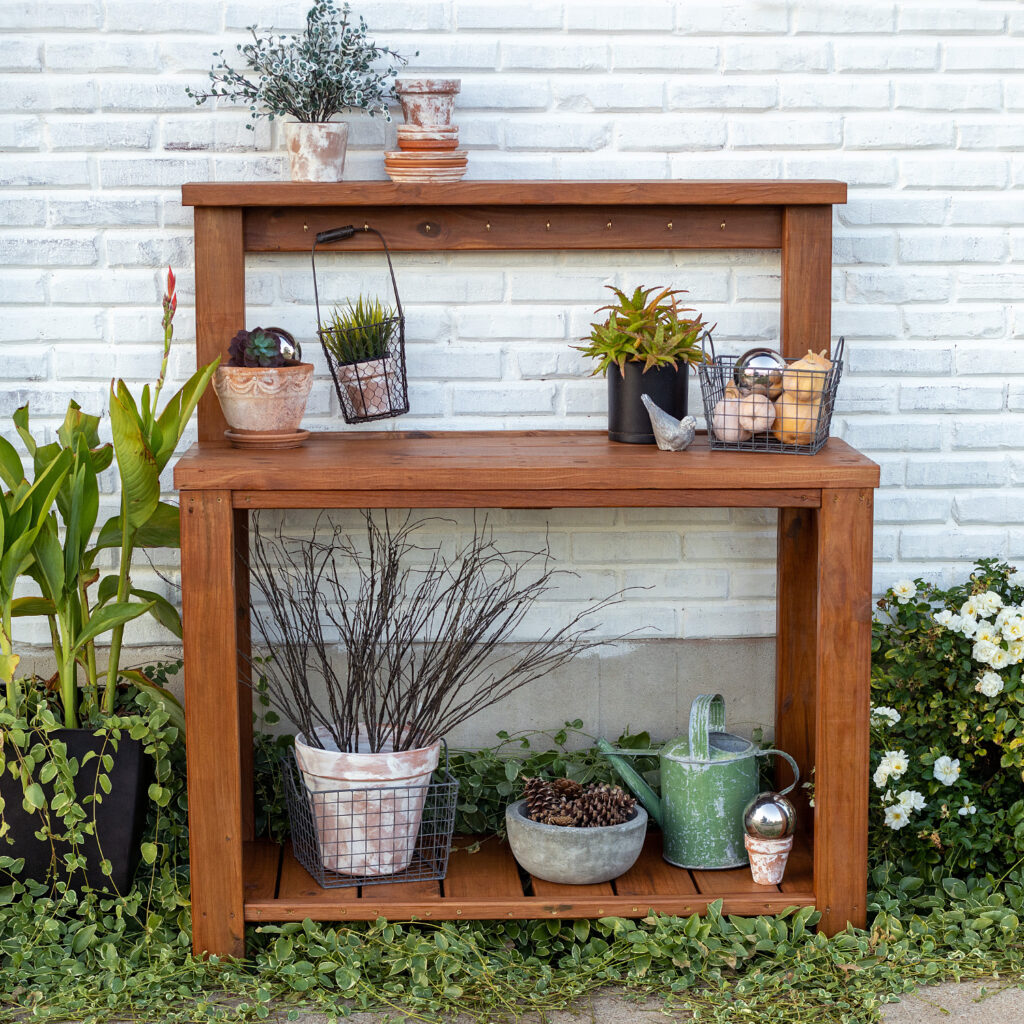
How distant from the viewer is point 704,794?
8.18 ft

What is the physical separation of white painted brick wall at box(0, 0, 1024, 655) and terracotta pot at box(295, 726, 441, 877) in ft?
2.02

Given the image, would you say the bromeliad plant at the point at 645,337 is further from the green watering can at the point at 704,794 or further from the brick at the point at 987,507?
the brick at the point at 987,507

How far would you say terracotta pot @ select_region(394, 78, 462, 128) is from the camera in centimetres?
250

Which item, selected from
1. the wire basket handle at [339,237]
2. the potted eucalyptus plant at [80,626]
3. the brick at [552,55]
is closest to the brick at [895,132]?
the brick at [552,55]

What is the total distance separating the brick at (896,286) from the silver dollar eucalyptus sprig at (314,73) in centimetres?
109

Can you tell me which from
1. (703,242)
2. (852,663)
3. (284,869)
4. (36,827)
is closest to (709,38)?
(703,242)

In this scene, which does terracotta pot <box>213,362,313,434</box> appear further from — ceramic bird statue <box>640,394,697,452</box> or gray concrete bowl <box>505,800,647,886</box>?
gray concrete bowl <box>505,800,647,886</box>

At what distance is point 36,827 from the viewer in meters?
2.44

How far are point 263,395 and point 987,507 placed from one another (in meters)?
1.66

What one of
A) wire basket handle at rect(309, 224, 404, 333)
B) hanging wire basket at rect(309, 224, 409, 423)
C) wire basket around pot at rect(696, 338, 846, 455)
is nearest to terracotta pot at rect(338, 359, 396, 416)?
hanging wire basket at rect(309, 224, 409, 423)

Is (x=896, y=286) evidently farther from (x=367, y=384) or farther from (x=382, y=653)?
(x=382, y=653)

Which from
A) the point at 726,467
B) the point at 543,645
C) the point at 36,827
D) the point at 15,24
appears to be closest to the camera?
the point at 726,467

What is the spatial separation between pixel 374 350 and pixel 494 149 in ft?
1.75

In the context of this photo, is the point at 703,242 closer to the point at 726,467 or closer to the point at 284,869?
the point at 726,467
